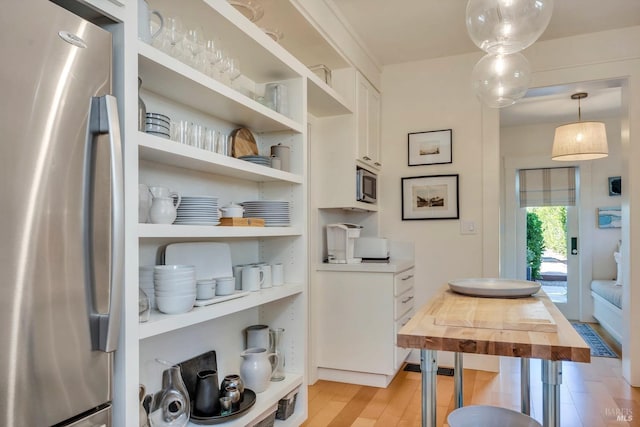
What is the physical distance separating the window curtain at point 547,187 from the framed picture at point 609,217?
35 cm

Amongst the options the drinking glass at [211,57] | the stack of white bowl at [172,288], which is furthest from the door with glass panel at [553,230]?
the stack of white bowl at [172,288]

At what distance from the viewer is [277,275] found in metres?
2.37

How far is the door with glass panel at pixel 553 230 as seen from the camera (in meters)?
5.69

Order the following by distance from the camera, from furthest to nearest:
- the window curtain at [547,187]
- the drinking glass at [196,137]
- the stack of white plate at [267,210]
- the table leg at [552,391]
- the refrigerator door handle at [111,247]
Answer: the window curtain at [547,187] < the stack of white plate at [267,210] < the drinking glass at [196,137] < the table leg at [552,391] < the refrigerator door handle at [111,247]

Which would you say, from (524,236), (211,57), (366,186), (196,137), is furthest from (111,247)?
(524,236)

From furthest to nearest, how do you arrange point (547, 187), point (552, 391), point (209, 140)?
point (547, 187) → point (209, 140) → point (552, 391)

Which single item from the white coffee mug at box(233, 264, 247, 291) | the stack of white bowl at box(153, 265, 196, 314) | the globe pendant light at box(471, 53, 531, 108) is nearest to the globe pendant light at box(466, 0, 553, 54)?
the globe pendant light at box(471, 53, 531, 108)

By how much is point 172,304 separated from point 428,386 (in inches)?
37.4

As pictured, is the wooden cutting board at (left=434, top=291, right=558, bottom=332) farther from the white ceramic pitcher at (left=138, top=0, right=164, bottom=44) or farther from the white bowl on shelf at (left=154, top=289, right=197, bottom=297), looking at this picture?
the white ceramic pitcher at (left=138, top=0, right=164, bottom=44)

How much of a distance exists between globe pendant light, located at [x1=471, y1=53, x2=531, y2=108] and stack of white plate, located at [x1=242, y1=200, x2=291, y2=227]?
1125 millimetres

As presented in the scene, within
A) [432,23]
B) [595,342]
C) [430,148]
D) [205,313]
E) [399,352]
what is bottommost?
[595,342]

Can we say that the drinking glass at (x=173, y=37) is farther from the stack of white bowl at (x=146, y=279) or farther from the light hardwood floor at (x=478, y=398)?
the light hardwood floor at (x=478, y=398)

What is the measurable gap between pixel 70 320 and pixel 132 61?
2.56 feet

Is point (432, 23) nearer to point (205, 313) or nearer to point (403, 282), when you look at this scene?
point (403, 282)
